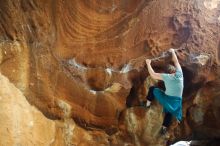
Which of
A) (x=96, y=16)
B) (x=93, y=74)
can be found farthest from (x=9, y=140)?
(x=96, y=16)

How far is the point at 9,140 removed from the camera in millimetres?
4578

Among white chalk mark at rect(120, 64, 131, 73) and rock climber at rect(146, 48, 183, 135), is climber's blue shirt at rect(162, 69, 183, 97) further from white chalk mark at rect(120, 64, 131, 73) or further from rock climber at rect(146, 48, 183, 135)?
white chalk mark at rect(120, 64, 131, 73)

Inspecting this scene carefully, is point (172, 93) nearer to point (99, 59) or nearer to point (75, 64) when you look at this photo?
point (99, 59)

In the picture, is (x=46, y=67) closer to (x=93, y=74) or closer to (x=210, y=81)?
(x=93, y=74)

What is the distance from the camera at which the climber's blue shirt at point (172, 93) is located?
5.04m

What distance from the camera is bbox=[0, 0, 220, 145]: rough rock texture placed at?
4711 millimetres

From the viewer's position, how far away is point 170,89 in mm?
5066

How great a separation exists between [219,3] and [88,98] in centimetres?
256

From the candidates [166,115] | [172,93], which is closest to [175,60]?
[172,93]

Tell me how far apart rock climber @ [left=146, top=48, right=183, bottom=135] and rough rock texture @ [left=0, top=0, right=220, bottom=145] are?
18 cm

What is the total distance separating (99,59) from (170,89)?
3.54 ft

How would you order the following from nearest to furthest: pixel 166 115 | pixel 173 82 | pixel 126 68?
pixel 173 82, pixel 126 68, pixel 166 115

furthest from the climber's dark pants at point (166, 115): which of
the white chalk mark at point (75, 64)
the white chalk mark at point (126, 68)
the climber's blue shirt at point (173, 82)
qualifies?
the white chalk mark at point (75, 64)

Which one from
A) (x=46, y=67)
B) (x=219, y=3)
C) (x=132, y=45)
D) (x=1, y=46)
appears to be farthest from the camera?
(x=219, y=3)
